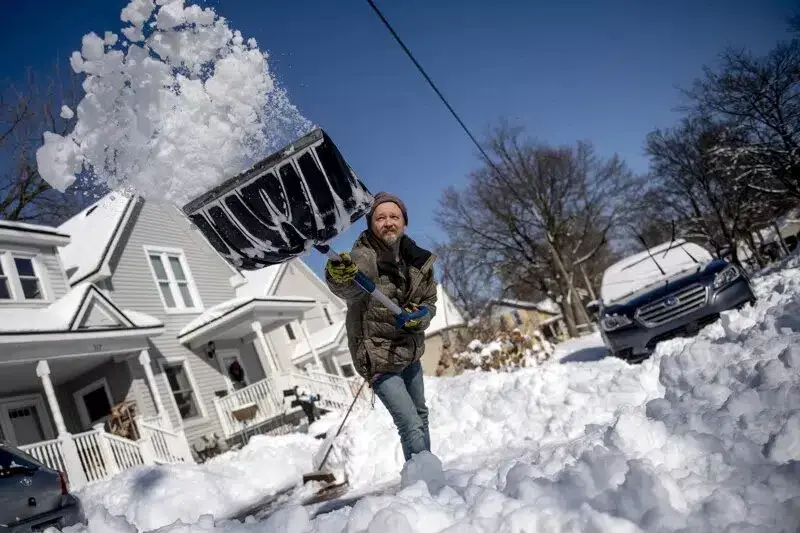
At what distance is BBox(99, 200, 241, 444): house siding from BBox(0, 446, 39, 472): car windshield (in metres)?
10.1

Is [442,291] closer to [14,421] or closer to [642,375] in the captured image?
[14,421]

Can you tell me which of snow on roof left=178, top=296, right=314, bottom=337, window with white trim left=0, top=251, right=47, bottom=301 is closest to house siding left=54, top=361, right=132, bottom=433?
window with white trim left=0, top=251, right=47, bottom=301

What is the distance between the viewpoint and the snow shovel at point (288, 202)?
12.4ft

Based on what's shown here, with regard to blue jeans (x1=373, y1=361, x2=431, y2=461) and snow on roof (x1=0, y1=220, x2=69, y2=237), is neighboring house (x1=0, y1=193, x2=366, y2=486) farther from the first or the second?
blue jeans (x1=373, y1=361, x2=431, y2=461)

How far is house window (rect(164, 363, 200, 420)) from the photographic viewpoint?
15195mm

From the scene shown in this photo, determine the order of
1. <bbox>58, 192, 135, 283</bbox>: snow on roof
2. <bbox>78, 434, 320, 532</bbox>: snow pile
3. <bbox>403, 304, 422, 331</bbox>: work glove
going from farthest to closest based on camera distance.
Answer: <bbox>58, 192, 135, 283</bbox>: snow on roof, <bbox>78, 434, 320, 532</bbox>: snow pile, <bbox>403, 304, 422, 331</bbox>: work glove

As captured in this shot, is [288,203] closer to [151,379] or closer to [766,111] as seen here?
[151,379]

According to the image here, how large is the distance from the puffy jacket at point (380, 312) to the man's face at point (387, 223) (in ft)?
0.17

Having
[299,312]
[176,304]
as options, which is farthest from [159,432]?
[299,312]

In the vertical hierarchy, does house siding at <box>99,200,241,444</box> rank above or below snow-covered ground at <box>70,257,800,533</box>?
above

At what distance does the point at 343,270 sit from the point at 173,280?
15600 millimetres

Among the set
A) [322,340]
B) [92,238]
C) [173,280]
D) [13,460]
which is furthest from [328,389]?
[13,460]

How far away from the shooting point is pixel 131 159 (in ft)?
13.3

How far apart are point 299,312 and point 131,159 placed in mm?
14969
